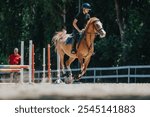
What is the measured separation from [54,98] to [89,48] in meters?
13.1

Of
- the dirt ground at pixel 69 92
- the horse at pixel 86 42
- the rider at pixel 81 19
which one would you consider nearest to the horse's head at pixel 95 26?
the horse at pixel 86 42

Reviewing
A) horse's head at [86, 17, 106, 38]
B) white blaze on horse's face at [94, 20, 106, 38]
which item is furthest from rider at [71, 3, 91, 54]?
white blaze on horse's face at [94, 20, 106, 38]

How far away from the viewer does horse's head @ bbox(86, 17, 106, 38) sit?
1644 centimetres

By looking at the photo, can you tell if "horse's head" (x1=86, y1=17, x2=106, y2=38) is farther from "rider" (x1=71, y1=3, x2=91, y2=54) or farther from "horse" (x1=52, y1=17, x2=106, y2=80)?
"rider" (x1=71, y1=3, x2=91, y2=54)

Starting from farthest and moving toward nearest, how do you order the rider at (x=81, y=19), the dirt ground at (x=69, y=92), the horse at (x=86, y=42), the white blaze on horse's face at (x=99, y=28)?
the horse at (x=86, y=42), the white blaze on horse's face at (x=99, y=28), the rider at (x=81, y=19), the dirt ground at (x=69, y=92)

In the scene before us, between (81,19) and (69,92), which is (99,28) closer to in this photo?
(81,19)

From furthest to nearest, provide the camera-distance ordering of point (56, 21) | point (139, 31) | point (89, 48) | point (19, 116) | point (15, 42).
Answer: point (15, 42), point (56, 21), point (139, 31), point (89, 48), point (19, 116)

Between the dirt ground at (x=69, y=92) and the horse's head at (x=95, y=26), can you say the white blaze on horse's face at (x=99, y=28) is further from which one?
the dirt ground at (x=69, y=92)

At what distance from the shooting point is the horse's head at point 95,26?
1644cm

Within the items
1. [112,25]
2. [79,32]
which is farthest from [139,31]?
[79,32]

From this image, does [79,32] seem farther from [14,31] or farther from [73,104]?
[14,31]

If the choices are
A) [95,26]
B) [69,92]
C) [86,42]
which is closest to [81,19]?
[95,26]

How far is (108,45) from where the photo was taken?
109ft

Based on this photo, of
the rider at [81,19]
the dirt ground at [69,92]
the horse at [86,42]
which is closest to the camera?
the dirt ground at [69,92]
